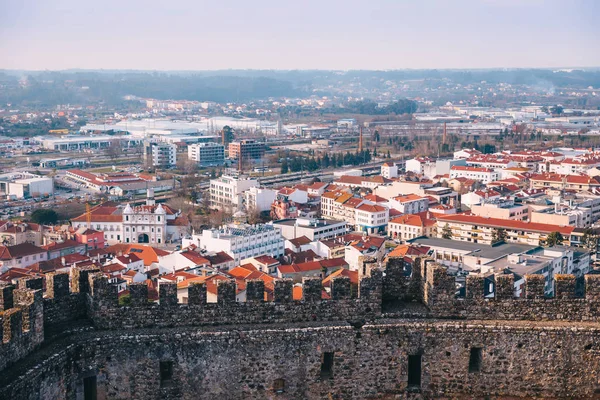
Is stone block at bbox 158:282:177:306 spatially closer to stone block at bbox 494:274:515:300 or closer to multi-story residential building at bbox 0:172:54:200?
stone block at bbox 494:274:515:300

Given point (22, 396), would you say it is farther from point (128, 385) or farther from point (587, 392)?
point (587, 392)

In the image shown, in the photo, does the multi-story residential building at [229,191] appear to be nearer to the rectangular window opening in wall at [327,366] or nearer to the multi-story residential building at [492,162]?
the multi-story residential building at [492,162]

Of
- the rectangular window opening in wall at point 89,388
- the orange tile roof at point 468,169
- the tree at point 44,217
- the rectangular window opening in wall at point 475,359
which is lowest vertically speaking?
the tree at point 44,217

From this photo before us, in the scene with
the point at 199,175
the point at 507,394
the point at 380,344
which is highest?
the point at 380,344

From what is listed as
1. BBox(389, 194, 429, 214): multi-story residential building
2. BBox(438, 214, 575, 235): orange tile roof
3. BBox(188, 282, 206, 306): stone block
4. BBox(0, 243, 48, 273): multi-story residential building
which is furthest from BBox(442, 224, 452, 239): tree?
BBox(188, 282, 206, 306): stone block

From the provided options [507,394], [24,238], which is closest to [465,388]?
[507,394]

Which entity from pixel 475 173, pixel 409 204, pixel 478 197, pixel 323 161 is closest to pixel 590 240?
pixel 478 197

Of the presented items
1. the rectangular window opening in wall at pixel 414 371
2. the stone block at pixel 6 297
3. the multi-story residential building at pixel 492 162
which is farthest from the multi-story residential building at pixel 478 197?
the stone block at pixel 6 297
